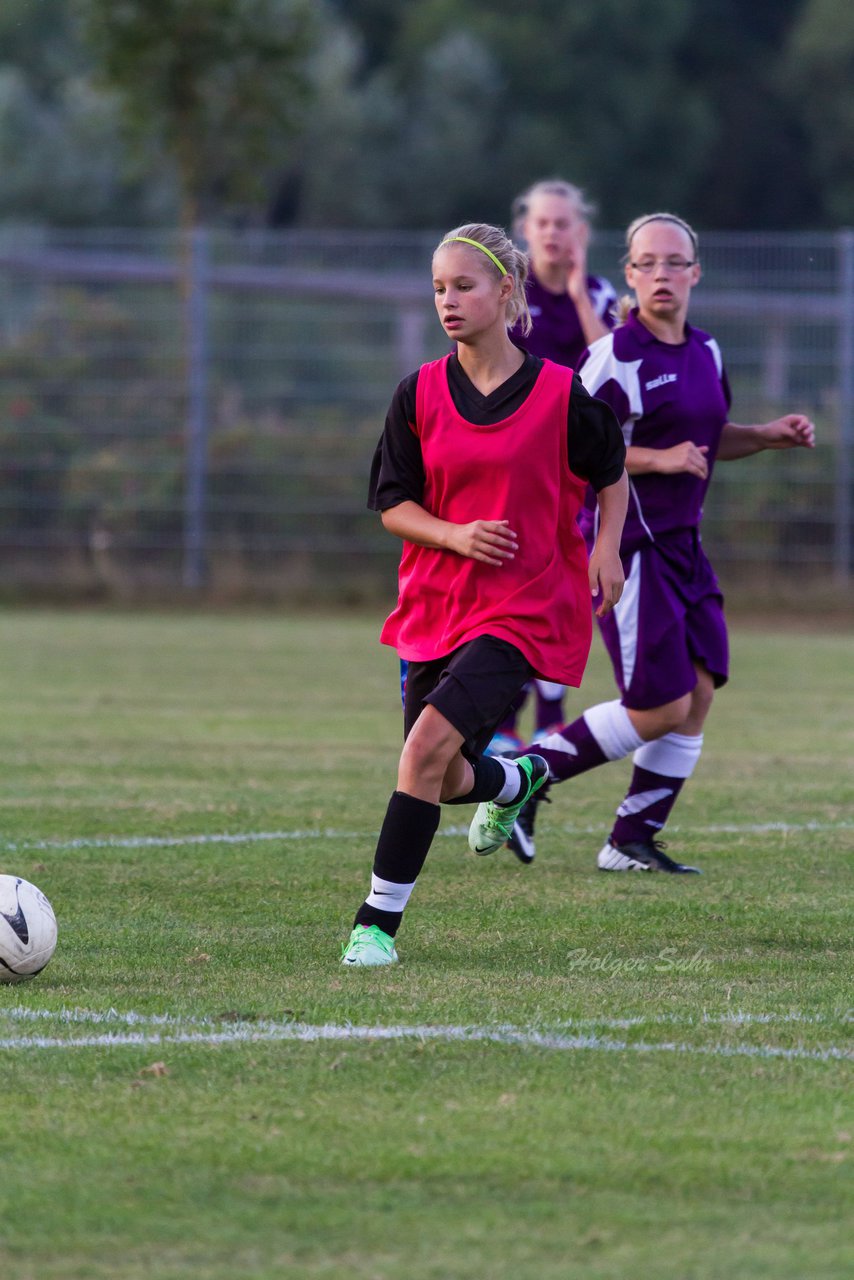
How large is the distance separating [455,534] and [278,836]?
86.2 inches

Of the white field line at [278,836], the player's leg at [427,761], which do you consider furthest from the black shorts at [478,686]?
the white field line at [278,836]

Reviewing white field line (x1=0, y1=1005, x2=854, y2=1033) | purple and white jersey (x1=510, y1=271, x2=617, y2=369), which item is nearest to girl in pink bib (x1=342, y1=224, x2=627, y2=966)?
white field line (x1=0, y1=1005, x2=854, y2=1033)

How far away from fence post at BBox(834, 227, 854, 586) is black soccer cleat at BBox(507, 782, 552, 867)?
12.2 m

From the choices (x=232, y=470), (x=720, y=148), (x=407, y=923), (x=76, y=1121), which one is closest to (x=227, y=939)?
(x=407, y=923)

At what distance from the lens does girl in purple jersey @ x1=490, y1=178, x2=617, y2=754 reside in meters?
7.98

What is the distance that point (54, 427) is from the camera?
62.0ft

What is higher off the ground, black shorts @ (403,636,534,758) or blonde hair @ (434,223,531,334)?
blonde hair @ (434,223,531,334)

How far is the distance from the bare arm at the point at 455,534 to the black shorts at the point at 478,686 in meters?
0.22

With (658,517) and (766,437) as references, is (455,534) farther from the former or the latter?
(766,437)

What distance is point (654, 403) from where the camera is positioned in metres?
6.00

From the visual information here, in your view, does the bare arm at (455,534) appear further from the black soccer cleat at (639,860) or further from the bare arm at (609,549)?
the black soccer cleat at (639,860)

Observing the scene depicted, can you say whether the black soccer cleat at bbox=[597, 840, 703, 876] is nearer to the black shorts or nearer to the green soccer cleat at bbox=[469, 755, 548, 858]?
the green soccer cleat at bbox=[469, 755, 548, 858]

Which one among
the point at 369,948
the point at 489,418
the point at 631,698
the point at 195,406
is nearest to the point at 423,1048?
the point at 369,948

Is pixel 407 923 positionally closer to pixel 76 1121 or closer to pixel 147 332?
pixel 76 1121
